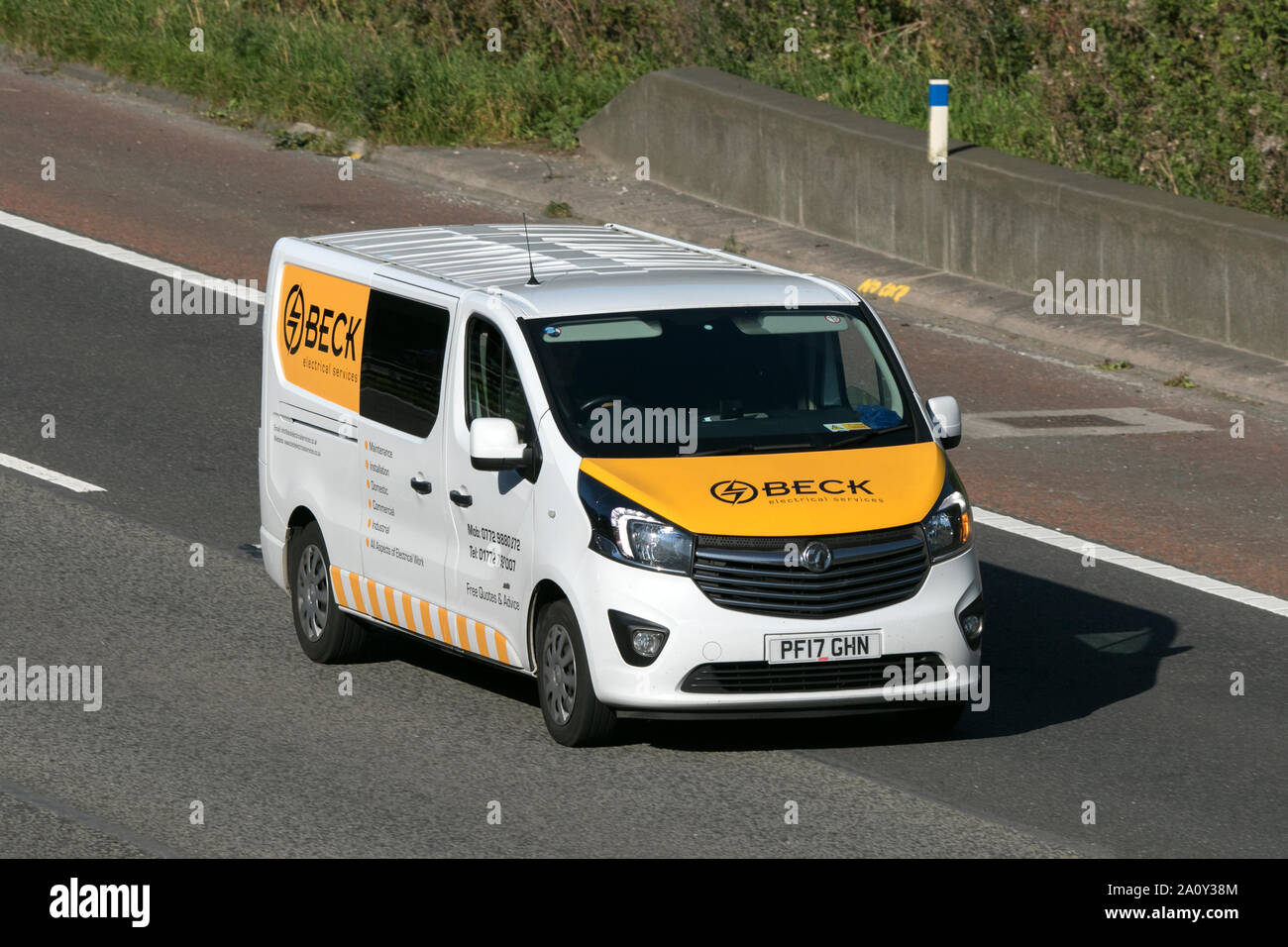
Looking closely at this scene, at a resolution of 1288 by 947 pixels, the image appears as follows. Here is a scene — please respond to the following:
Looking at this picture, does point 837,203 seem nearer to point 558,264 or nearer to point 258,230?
point 258,230

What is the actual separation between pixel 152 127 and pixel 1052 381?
10228mm

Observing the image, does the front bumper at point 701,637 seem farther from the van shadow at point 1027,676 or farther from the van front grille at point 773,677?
the van shadow at point 1027,676

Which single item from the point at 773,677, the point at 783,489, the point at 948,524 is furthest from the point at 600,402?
the point at 948,524

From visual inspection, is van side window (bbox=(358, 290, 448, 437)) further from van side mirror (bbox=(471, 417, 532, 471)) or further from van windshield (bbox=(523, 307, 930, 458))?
van side mirror (bbox=(471, 417, 532, 471))

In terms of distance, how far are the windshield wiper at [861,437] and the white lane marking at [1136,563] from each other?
304cm

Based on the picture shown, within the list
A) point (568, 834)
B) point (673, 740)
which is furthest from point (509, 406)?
point (568, 834)

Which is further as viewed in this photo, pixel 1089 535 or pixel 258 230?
pixel 258 230

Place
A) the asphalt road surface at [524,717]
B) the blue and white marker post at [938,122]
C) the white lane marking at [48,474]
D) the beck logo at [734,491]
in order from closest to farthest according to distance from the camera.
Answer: the asphalt road surface at [524,717] → the beck logo at [734,491] → the white lane marking at [48,474] → the blue and white marker post at [938,122]

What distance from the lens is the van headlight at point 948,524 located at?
9.57 m

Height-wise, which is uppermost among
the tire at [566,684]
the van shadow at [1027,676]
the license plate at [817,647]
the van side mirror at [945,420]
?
the van side mirror at [945,420]

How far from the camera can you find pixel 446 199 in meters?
20.9

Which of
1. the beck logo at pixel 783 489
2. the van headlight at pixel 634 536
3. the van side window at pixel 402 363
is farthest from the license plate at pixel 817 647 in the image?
the van side window at pixel 402 363

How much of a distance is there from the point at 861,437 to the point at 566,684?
165 centimetres

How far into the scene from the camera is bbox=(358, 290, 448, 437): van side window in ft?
34.3
